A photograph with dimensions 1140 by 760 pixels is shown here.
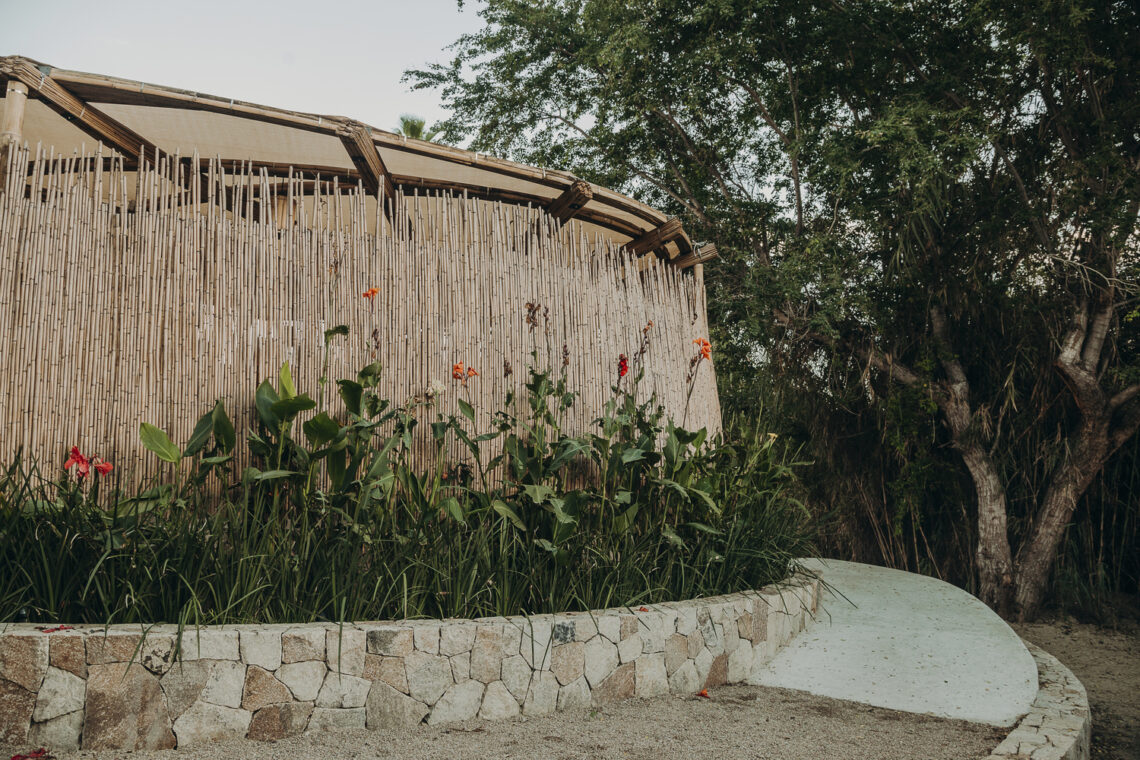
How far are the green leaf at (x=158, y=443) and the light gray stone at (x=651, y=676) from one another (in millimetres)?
2180

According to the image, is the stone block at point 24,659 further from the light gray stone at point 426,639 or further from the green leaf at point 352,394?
the green leaf at point 352,394

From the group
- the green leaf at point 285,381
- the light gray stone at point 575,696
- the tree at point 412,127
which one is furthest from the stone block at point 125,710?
the tree at point 412,127

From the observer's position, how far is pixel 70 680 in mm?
2594

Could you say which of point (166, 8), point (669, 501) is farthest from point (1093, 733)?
point (166, 8)

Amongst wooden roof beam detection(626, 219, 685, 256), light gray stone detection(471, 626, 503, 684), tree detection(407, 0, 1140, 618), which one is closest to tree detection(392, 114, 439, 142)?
tree detection(407, 0, 1140, 618)

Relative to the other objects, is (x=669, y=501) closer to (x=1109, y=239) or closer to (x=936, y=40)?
(x=1109, y=239)

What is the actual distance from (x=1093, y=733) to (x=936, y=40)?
5894mm

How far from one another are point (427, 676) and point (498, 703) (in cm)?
32

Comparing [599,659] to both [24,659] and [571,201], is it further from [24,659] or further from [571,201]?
[571,201]

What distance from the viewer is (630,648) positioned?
11.5ft

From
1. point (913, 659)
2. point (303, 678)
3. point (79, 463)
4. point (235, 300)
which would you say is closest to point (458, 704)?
point (303, 678)

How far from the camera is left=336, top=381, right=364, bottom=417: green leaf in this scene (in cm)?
343

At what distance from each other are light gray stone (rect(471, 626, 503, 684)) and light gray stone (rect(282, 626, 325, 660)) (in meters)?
0.59

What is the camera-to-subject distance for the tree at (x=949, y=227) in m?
6.61
